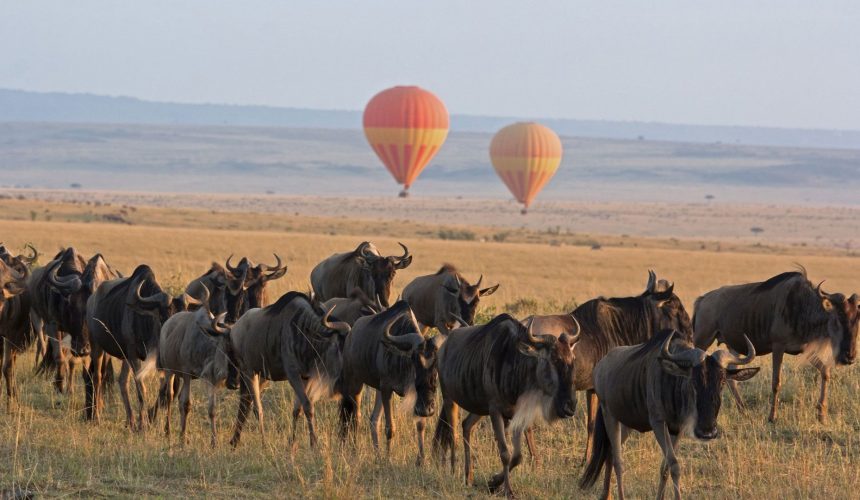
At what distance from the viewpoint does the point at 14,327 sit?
13734 mm

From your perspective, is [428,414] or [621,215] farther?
[621,215]

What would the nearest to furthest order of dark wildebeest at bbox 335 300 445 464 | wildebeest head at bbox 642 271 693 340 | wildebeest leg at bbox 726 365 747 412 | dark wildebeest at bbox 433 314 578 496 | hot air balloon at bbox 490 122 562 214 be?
dark wildebeest at bbox 433 314 578 496, dark wildebeest at bbox 335 300 445 464, wildebeest head at bbox 642 271 693 340, wildebeest leg at bbox 726 365 747 412, hot air balloon at bbox 490 122 562 214

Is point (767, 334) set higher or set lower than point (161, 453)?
higher

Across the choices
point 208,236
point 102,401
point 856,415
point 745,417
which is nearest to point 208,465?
point 102,401

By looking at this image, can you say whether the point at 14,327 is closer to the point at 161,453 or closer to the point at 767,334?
the point at 161,453

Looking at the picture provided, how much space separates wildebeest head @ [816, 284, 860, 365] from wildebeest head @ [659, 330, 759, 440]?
462cm

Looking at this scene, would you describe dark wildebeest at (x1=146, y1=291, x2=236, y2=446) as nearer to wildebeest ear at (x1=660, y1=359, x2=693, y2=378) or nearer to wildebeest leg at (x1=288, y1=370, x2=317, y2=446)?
wildebeest leg at (x1=288, y1=370, x2=317, y2=446)

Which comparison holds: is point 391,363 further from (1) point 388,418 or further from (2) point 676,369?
(2) point 676,369

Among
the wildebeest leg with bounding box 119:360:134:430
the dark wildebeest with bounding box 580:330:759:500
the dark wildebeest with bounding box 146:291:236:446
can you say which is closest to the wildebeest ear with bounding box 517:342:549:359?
the dark wildebeest with bounding box 580:330:759:500

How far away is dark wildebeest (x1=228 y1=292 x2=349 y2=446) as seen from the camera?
11.0 metres

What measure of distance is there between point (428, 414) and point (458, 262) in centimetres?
3196

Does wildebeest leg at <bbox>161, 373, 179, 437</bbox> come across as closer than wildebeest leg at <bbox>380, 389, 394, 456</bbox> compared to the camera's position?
No

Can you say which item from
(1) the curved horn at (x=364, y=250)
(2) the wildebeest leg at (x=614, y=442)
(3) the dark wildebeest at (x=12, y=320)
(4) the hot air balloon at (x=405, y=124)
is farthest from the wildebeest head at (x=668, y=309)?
(4) the hot air balloon at (x=405, y=124)

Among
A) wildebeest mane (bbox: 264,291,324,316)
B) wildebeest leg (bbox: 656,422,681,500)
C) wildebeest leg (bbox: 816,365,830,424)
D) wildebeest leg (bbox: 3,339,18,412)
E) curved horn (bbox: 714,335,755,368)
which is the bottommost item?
wildebeest leg (bbox: 3,339,18,412)
